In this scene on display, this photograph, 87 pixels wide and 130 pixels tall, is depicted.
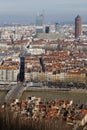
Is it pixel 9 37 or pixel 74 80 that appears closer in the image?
pixel 74 80

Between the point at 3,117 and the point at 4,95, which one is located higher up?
the point at 3,117

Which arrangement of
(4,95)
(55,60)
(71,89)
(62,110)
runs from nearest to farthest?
(62,110) → (4,95) → (71,89) → (55,60)

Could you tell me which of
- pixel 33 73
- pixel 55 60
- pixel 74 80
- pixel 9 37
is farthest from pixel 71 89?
pixel 9 37

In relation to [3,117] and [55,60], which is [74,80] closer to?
[55,60]

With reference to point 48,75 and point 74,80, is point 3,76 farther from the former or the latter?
point 74,80

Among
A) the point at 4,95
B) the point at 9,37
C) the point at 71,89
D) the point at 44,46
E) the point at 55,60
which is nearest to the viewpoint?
the point at 4,95

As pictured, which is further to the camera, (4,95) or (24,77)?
(24,77)

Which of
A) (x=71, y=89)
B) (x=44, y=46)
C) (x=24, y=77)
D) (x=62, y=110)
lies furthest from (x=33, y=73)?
(x=44, y=46)

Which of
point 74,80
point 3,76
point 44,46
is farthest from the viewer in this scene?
point 44,46

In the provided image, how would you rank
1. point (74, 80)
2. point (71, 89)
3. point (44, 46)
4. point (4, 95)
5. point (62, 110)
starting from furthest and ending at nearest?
point (44, 46) < point (74, 80) < point (71, 89) < point (4, 95) < point (62, 110)
